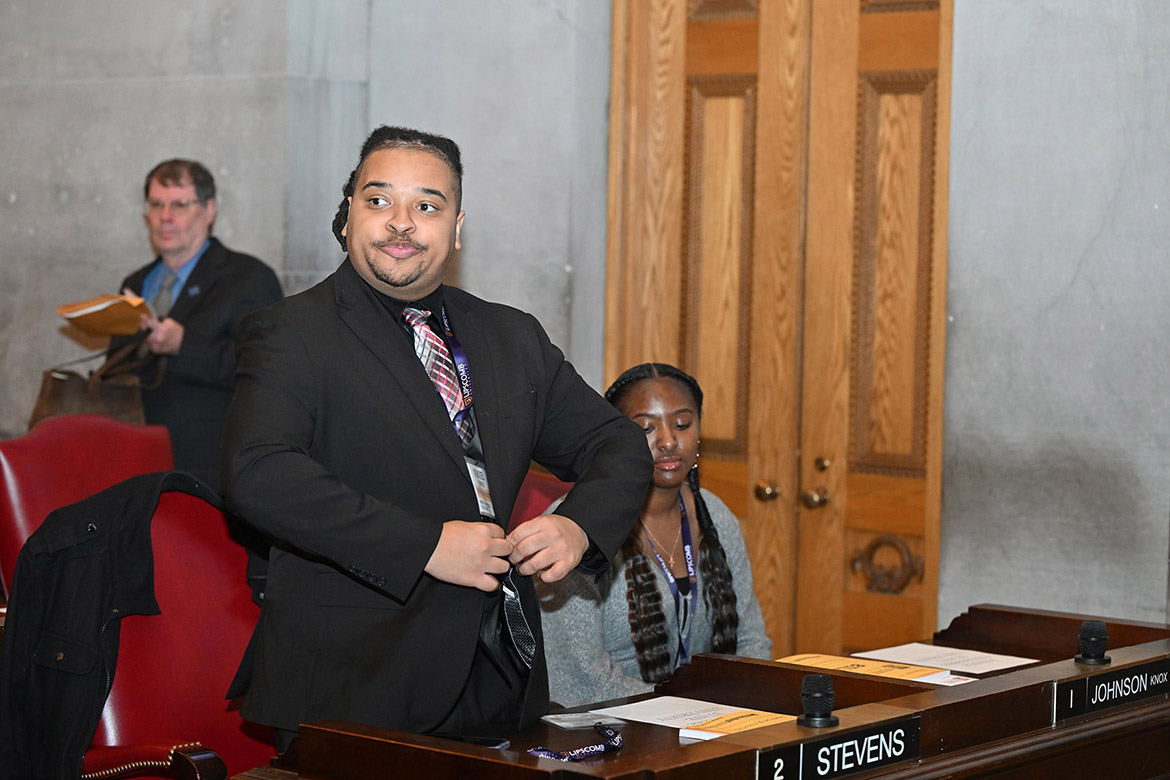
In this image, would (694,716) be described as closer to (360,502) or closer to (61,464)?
(360,502)

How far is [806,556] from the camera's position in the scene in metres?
4.86

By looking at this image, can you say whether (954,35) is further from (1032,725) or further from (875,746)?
(875,746)

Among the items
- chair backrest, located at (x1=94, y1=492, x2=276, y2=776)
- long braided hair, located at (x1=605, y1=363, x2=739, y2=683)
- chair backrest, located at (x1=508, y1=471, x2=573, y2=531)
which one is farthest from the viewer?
chair backrest, located at (x1=508, y1=471, x2=573, y2=531)

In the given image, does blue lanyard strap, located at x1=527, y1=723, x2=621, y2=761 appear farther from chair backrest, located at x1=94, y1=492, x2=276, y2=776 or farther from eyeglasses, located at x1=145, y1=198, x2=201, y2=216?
eyeglasses, located at x1=145, y1=198, x2=201, y2=216

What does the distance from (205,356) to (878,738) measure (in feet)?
10.7

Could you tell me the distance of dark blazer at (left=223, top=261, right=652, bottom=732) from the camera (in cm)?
202

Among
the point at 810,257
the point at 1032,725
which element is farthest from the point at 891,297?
the point at 1032,725

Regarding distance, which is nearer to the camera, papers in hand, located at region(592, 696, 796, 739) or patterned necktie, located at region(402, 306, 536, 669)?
papers in hand, located at region(592, 696, 796, 739)

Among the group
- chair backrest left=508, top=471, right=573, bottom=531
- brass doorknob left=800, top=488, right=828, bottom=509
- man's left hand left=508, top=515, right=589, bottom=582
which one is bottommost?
brass doorknob left=800, top=488, right=828, bottom=509

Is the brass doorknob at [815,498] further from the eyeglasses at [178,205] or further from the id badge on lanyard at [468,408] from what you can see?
the id badge on lanyard at [468,408]

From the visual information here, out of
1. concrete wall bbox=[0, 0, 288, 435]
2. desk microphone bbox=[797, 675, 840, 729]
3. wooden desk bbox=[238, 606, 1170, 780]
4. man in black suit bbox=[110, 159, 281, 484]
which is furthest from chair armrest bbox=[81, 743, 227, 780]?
concrete wall bbox=[0, 0, 288, 435]

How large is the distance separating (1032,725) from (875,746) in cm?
42

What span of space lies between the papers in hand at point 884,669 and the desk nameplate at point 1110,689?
154mm

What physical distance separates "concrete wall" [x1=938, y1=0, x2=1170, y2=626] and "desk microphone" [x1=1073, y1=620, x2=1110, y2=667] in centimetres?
179
